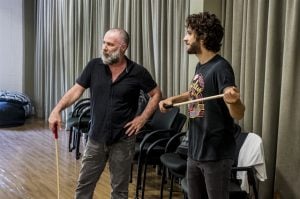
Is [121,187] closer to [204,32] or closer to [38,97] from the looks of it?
[204,32]

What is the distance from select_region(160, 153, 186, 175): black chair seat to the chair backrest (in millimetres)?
661

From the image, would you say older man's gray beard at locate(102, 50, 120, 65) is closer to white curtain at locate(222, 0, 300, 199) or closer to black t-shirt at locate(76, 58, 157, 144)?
black t-shirt at locate(76, 58, 157, 144)

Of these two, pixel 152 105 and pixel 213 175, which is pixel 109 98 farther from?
pixel 213 175

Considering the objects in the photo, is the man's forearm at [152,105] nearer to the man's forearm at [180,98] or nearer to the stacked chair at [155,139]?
the man's forearm at [180,98]

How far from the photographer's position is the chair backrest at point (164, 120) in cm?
406

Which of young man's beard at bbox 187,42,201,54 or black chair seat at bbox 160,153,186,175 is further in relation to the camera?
black chair seat at bbox 160,153,186,175

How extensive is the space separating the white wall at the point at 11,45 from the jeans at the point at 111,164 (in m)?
6.25

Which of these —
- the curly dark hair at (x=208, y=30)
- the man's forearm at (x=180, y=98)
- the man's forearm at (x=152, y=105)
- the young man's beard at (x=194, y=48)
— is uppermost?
the curly dark hair at (x=208, y=30)

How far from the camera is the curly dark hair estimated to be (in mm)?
2125

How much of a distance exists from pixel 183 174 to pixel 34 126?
4.87 meters

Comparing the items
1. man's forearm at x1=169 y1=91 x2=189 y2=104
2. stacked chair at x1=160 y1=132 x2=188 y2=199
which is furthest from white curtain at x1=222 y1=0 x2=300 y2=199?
man's forearm at x1=169 y1=91 x2=189 y2=104

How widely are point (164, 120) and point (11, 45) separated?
535 cm

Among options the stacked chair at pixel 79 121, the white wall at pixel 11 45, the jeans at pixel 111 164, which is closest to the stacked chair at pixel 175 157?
the jeans at pixel 111 164

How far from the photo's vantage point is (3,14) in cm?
828
